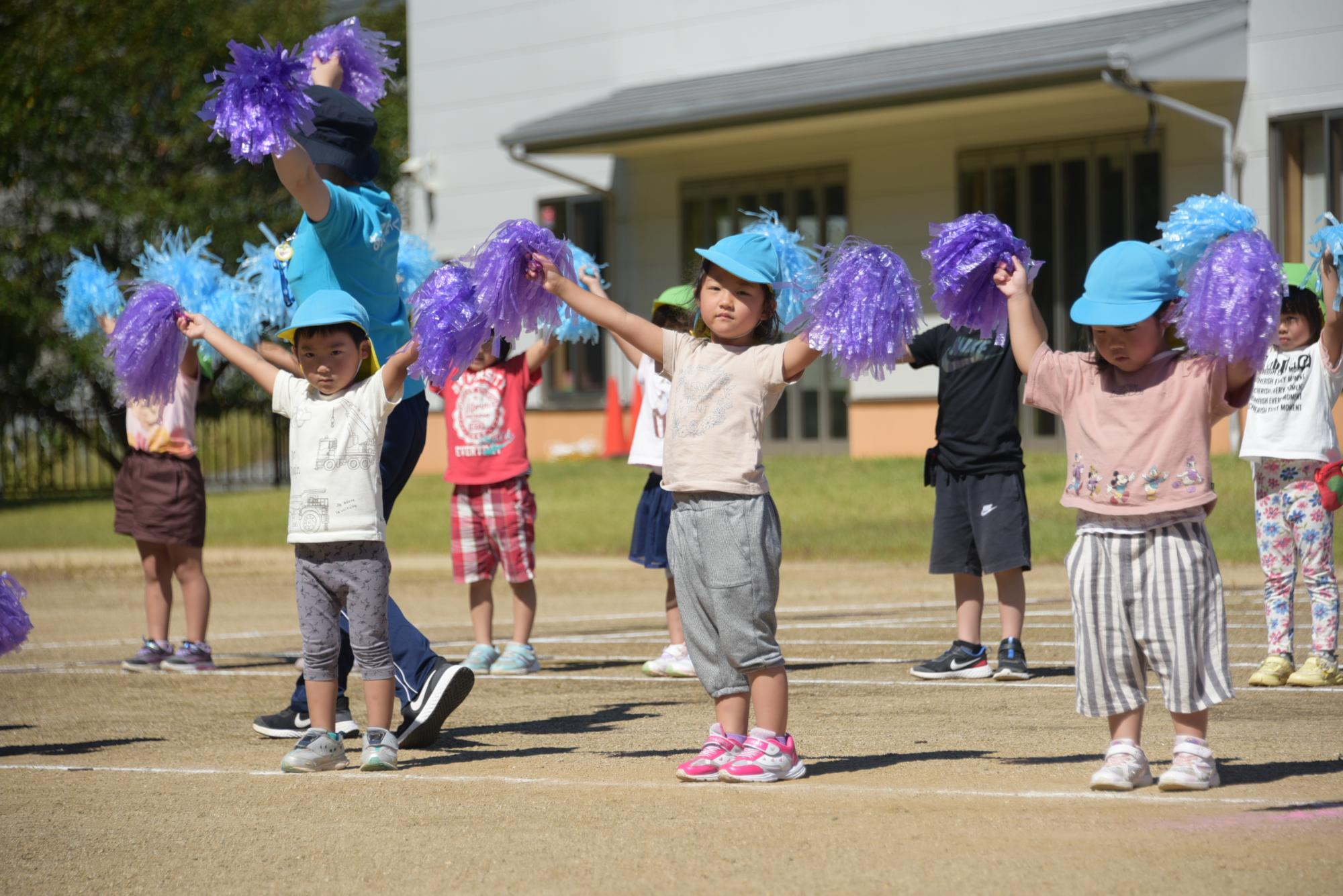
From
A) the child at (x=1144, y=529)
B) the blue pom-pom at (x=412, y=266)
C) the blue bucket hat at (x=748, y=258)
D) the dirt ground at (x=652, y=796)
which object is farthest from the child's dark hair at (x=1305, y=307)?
the blue pom-pom at (x=412, y=266)

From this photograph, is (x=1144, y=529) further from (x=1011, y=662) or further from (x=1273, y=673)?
(x=1011, y=662)

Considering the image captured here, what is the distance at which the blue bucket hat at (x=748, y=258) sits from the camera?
541 centimetres

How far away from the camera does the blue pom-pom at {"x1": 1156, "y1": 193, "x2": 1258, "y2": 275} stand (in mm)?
5473

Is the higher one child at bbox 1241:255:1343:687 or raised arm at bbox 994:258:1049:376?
raised arm at bbox 994:258:1049:376

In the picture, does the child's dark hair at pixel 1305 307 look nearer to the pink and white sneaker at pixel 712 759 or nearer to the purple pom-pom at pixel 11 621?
the pink and white sneaker at pixel 712 759

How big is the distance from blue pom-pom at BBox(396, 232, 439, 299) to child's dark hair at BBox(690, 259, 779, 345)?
2313 mm

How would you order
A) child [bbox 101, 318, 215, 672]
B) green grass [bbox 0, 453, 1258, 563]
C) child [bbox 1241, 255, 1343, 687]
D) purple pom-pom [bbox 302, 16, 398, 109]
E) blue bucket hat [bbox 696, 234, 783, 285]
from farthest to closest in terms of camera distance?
green grass [bbox 0, 453, 1258, 563] → child [bbox 101, 318, 215, 672] → child [bbox 1241, 255, 1343, 687] → purple pom-pom [bbox 302, 16, 398, 109] → blue bucket hat [bbox 696, 234, 783, 285]

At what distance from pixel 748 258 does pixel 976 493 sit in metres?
2.89

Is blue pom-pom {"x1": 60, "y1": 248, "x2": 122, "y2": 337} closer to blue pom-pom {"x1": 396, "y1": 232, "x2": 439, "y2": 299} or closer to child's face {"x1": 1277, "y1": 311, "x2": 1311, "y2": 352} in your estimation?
blue pom-pom {"x1": 396, "y1": 232, "x2": 439, "y2": 299}

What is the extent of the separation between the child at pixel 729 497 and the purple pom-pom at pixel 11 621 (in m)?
2.63

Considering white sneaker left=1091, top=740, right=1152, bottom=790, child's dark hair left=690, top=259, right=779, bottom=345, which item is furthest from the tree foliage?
white sneaker left=1091, top=740, right=1152, bottom=790

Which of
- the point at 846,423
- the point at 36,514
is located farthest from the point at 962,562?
the point at 36,514

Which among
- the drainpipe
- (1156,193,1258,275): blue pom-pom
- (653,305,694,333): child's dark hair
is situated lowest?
(653,305,694,333): child's dark hair

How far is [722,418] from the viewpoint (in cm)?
541
